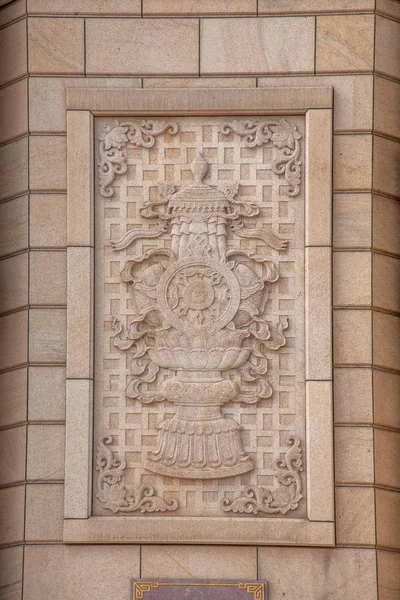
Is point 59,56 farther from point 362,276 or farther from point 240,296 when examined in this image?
point 362,276

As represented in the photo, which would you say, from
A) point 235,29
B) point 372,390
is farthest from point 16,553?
point 235,29

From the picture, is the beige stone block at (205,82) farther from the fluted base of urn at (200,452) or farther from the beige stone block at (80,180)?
the fluted base of urn at (200,452)

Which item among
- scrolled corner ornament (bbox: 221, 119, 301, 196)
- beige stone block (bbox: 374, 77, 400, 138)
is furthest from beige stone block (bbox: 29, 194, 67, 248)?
beige stone block (bbox: 374, 77, 400, 138)

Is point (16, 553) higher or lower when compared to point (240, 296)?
lower

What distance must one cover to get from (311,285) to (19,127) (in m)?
2.08

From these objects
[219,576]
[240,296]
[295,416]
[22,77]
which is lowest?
[219,576]

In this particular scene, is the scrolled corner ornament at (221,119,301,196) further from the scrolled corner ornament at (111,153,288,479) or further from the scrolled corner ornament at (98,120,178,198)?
the scrolled corner ornament at (98,120,178,198)

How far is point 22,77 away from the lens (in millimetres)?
6965

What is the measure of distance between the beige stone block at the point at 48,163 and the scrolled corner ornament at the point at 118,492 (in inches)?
63.4

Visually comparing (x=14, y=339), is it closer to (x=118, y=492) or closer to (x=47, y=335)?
(x=47, y=335)

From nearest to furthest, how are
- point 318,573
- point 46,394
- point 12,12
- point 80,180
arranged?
point 318,573
point 46,394
point 80,180
point 12,12

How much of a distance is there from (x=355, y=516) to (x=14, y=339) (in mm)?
2330

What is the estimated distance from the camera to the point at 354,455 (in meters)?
6.62

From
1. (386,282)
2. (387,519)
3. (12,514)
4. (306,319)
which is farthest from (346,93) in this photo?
(12,514)
